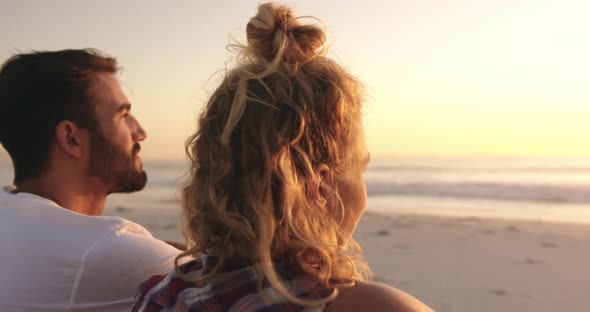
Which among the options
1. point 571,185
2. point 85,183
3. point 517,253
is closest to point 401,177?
point 571,185

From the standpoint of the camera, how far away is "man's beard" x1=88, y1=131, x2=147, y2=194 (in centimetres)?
225

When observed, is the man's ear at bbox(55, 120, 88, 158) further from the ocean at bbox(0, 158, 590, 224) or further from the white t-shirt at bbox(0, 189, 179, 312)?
the ocean at bbox(0, 158, 590, 224)

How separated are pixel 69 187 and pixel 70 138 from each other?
0.60 feet

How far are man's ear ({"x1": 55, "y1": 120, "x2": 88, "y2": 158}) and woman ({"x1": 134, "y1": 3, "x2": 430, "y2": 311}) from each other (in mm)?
1034

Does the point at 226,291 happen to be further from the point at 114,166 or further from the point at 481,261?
the point at 481,261

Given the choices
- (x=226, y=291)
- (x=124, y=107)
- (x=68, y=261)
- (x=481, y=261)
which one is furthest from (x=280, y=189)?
(x=481, y=261)

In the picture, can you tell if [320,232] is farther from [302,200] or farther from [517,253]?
[517,253]

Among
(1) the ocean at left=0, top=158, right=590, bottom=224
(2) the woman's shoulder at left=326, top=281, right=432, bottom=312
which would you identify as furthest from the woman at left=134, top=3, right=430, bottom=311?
(1) the ocean at left=0, top=158, right=590, bottom=224

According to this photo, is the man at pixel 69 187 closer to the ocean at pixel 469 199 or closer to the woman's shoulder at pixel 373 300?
the woman's shoulder at pixel 373 300

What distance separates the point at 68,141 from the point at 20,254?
0.54 meters

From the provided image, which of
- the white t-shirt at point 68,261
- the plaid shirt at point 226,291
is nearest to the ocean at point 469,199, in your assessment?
the white t-shirt at point 68,261

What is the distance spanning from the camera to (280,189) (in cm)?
121

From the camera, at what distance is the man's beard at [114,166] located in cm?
225

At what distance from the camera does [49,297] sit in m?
1.79
